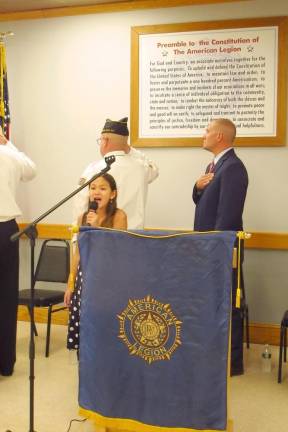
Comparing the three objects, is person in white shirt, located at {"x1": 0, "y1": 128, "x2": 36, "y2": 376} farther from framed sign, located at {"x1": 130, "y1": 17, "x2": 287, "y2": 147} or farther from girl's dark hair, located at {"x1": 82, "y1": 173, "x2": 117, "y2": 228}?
framed sign, located at {"x1": 130, "y1": 17, "x2": 287, "y2": 147}

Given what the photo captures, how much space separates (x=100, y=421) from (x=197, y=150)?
2532mm

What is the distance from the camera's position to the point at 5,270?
327 cm

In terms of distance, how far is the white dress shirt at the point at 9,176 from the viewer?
10.5 feet

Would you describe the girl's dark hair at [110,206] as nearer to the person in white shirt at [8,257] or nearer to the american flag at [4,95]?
the person in white shirt at [8,257]

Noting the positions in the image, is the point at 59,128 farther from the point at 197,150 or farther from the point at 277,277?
the point at 277,277

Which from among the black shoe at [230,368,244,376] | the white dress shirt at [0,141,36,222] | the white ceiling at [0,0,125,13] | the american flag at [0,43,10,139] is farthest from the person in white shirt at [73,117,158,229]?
the white ceiling at [0,0,125,13]

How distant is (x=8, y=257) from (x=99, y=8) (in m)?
2.33

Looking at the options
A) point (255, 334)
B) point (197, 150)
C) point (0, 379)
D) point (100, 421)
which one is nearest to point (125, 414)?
point (100, 421)

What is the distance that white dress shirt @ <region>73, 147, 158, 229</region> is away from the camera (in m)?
3.24

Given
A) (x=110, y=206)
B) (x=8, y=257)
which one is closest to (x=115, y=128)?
(x=110, y=206)

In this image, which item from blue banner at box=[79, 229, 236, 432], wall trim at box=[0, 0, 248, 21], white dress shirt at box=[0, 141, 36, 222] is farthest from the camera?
wall trim at box=[0, 0, 248, 21]

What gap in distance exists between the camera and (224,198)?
10.6 ft

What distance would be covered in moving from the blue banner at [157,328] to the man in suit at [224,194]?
1.16 metres

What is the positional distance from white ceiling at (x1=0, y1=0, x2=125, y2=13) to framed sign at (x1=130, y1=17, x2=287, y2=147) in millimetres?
479
